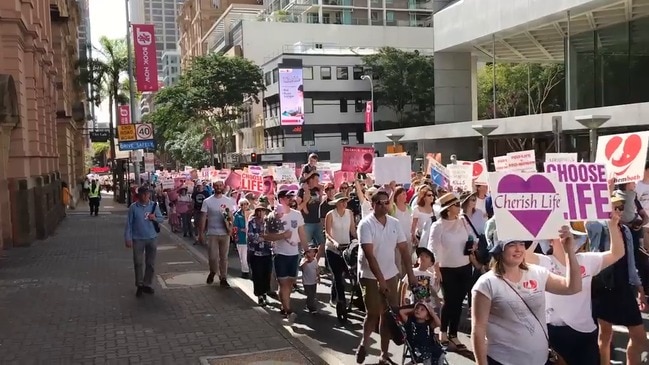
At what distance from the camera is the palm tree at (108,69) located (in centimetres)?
4778

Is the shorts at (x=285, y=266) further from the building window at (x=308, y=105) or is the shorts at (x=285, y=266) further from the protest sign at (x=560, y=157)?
the building window at (x=308, y=105)

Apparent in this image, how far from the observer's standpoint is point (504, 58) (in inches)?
1415

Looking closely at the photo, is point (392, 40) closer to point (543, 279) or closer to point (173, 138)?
point (173, 138)

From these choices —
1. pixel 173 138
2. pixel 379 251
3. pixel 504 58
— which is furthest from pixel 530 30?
pixel 173 138

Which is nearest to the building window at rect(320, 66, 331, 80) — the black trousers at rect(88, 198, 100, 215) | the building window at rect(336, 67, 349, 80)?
the building window at rect(336, 67, 349, 80)

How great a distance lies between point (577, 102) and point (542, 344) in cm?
2712

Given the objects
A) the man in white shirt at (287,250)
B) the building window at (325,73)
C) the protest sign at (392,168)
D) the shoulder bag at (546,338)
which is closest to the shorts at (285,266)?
the man in white shirt at (287,250)

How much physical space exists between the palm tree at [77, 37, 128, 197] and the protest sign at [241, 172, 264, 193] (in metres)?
35.2

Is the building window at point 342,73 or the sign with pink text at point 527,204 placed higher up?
the building window at point 342,73

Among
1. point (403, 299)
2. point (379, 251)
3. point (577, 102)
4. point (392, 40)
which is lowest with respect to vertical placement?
point (403, 299)

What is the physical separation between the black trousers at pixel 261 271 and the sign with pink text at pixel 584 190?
17.3 ft

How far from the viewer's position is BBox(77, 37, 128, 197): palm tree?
157ft

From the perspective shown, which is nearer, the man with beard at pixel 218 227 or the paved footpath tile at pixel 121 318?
the paved footpath tile at pixel 121 318

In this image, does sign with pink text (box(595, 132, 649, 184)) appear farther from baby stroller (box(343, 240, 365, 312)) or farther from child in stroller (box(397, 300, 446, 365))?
baby stroller (box(343, 240, 365, 312))
